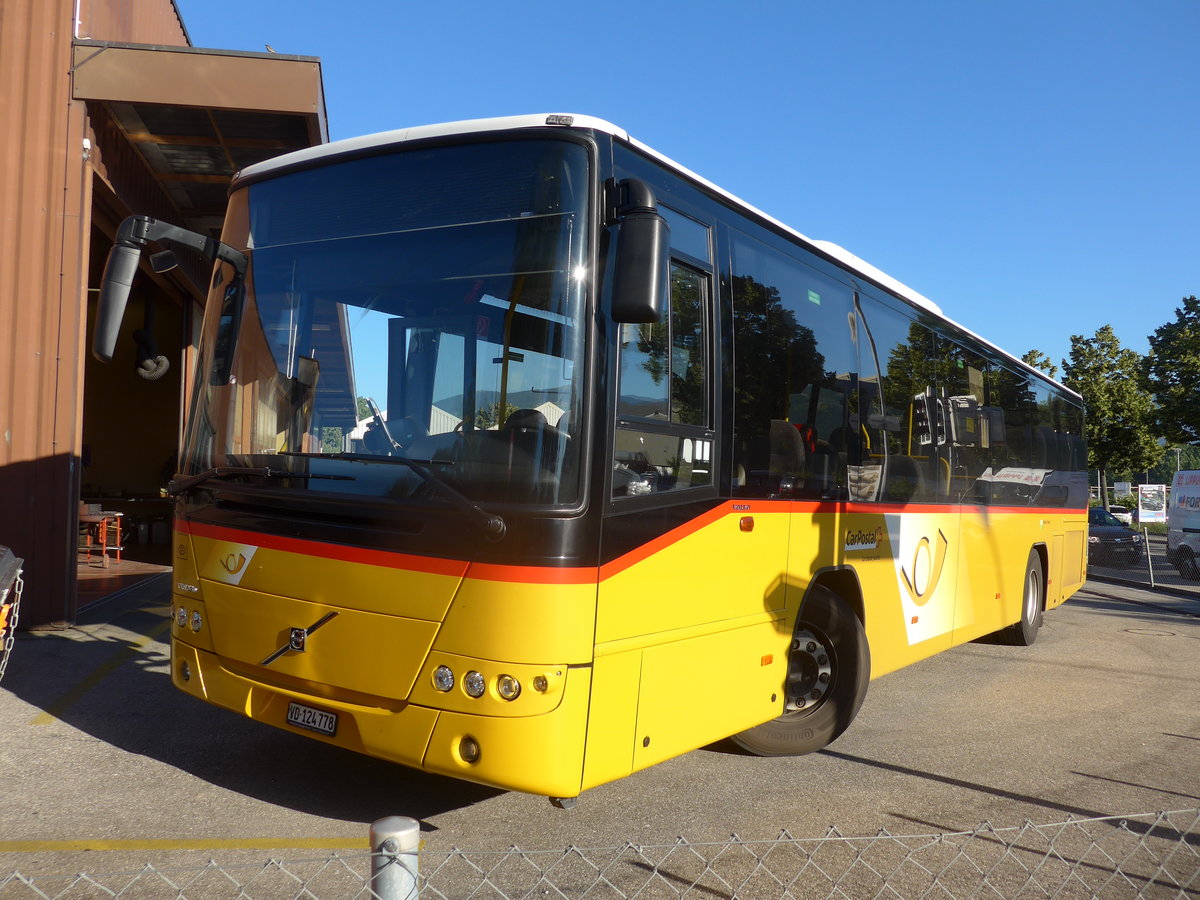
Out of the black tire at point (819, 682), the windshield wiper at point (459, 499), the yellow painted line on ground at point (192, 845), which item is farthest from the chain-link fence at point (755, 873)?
the black tire at point (819, 682)

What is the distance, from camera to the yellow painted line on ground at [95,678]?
6520mm

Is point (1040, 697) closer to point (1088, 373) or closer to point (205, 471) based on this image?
point (205, 471)

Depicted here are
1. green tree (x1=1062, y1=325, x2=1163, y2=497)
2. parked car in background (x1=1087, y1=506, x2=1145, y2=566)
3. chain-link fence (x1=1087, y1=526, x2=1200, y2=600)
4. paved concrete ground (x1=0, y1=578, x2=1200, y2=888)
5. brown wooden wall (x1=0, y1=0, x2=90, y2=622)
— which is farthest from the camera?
green tree (x1=1062, y1=325, x2=1163, y2=497)

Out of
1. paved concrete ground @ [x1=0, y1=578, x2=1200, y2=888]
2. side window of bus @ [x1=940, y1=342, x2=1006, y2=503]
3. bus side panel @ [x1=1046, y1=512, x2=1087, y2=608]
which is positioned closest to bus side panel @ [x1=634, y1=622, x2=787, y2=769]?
paved concrete ground @ [x1=0, y1=578, x2=1200, y2=888]

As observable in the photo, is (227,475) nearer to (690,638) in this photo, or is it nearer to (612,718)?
(612,718)

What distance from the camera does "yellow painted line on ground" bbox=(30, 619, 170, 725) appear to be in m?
6.52

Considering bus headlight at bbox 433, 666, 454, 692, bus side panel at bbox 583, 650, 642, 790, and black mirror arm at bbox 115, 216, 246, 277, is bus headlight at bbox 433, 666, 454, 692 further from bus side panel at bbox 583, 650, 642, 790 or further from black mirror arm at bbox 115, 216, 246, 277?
black mirror arm at bbox 115, 216, 246, 277

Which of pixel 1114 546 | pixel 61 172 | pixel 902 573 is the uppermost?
pixel 61 172

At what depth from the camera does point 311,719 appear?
4.33m

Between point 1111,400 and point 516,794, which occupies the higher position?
point 1111,400

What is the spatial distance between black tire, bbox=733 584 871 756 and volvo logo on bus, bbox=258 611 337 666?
9.35 feet

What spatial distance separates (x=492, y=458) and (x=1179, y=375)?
31.1 metres

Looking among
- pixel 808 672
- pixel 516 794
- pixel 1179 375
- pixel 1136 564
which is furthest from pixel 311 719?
pixel 1179 375

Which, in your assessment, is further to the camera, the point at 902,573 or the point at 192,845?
the point at 902,573
